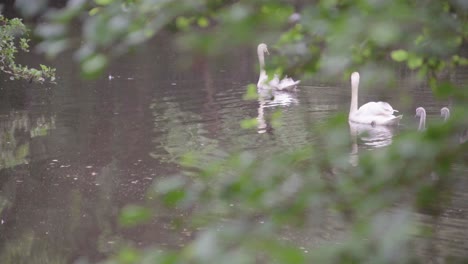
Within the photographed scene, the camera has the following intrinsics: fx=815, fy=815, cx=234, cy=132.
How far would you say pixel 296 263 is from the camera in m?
1.32

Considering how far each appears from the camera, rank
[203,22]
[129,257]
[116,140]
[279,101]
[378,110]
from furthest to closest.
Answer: [279,101]
[378,110]
[116,140]
[203,22]
[129,257]

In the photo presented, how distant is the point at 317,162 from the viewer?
1.84 m

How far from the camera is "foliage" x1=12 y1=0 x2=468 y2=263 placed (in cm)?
143

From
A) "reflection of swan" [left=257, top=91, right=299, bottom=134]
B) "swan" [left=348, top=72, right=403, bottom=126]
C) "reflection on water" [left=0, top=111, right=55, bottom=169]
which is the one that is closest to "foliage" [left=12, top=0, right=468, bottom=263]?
"reflection on water" [left=0, top=111, right=55, bottom=169]

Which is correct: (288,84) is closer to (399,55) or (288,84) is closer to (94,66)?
(399,55)

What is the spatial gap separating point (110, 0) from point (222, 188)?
0.66 meters

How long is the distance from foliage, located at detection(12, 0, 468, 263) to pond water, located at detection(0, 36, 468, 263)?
0.28 m

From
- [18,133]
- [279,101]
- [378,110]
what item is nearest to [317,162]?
[378,110]

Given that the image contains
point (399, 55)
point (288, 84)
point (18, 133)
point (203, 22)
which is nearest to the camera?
point (203, 22)

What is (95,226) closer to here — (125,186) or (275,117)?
(125,186)

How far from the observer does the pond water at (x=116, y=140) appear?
7254 mm

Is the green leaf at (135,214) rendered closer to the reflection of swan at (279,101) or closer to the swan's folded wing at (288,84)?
the reflection of swan at (279,101)

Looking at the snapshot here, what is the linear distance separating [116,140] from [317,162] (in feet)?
31.0

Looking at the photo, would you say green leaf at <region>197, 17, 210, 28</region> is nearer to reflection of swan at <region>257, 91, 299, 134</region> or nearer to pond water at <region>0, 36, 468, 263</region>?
pond water at <region>0, 36, 468, 263</region>
